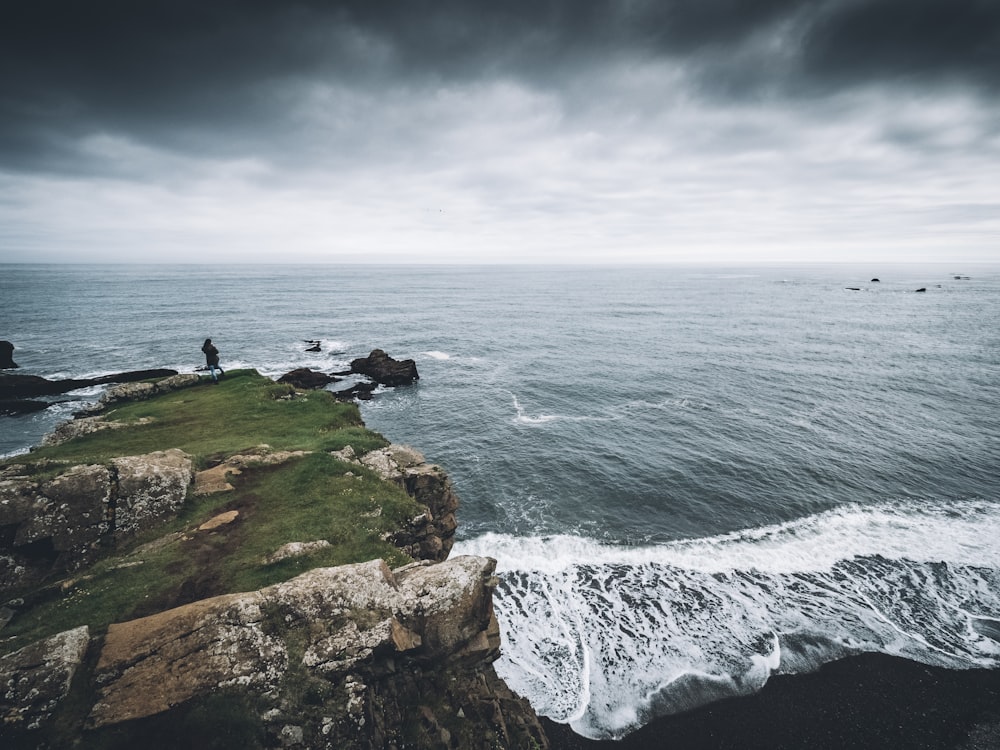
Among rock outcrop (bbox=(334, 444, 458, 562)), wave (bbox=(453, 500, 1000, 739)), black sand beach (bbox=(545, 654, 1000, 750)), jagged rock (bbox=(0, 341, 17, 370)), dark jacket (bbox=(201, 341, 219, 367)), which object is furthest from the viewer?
jagged rock (bbox=(0, 341, 17, 370))

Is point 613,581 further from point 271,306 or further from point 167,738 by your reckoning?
point 271,306

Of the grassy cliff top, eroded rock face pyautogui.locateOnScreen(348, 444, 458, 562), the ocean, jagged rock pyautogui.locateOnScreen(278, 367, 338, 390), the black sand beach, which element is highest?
the grassy cliff top

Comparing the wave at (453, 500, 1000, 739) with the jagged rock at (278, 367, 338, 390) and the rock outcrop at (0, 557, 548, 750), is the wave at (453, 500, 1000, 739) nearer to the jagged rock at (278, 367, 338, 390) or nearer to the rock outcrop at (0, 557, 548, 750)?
the rock outcrop at (0, 557, 548, 750)

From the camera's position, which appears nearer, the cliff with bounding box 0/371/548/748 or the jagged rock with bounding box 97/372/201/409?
the cliff with bounding box 0/371/548/748

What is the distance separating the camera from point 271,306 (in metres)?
123

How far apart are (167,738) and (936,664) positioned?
98.3ft

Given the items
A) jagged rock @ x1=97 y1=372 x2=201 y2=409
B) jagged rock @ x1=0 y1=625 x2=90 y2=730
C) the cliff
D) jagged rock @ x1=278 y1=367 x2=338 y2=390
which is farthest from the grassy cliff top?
jagged rock @ x1=278 y1=367 x2=338 y2=390

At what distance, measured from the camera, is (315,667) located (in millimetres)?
11227

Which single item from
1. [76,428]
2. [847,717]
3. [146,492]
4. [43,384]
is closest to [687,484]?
[847,717]

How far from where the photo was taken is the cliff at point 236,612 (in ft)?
32.8

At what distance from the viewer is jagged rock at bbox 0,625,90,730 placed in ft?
30.5

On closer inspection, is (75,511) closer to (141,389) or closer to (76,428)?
(76,428)

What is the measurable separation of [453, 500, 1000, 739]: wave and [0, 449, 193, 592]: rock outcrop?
16218 mm

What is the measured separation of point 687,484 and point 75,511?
35305mm
